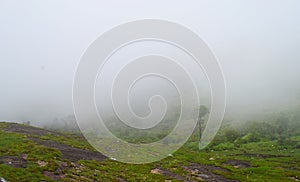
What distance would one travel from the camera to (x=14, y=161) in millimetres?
36906

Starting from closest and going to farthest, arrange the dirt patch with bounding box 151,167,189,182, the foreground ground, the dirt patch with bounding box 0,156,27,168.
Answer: the foreground ground → the dirt patch with bounding box 0,156,27,168 → the dirt patch with bounding box 151,167,189,182

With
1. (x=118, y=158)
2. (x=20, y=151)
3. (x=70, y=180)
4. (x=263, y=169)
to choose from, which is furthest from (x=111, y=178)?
(x=263, y=169)

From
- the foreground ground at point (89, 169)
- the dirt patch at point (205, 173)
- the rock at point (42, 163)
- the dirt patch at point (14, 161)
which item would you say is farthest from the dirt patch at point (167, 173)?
the dirt patch at point (14, 161)

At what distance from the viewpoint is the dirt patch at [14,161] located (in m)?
35.5

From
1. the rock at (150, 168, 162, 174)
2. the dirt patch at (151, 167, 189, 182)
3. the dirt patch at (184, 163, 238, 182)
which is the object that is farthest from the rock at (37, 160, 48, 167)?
the dirt patch at (184, 163, 238, 182)

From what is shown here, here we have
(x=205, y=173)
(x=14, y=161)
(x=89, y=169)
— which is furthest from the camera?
(x=205, y=173)

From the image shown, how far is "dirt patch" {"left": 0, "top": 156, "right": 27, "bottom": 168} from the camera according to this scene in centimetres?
3546

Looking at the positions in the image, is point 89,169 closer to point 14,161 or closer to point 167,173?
point 14,161

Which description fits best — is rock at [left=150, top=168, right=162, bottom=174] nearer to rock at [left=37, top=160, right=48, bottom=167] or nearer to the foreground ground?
the foreground ground

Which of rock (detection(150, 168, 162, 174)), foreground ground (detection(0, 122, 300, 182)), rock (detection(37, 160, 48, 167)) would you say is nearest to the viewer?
foreground ground (detection(0, 122, 300, 182))

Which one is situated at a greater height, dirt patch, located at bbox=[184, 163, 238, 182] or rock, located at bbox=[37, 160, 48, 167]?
rock, located at bbox=[37, 160, 48, 167]

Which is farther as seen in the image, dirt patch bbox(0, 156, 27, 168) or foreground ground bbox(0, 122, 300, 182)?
dirt patch bbox(0, 156, 27, 168)

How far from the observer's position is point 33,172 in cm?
3366

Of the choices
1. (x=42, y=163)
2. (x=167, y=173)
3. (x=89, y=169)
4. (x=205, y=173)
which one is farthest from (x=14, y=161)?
(x=205, y=173)
